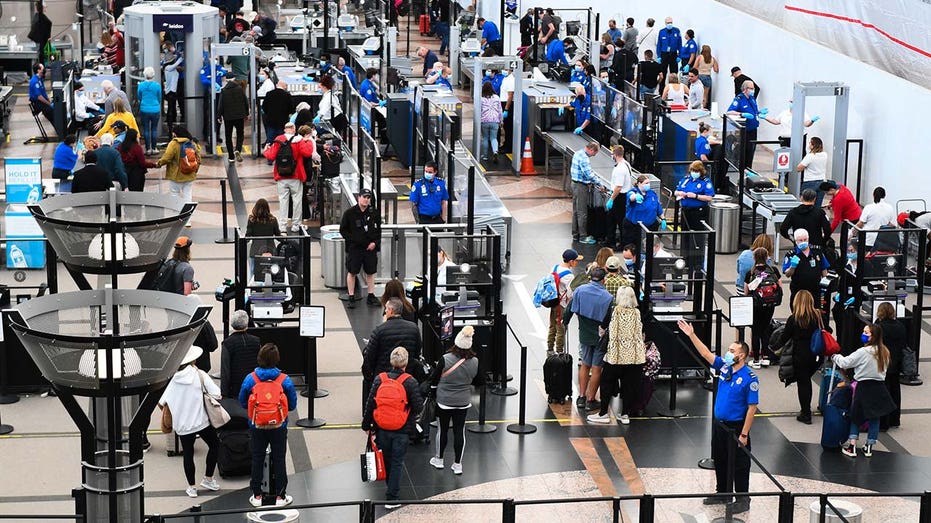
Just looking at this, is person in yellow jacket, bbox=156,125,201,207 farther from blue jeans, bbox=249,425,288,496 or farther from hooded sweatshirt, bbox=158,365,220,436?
blue jeans, bbox=249,425,288,496

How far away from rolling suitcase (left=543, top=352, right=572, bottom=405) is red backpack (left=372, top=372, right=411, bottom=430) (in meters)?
3.19

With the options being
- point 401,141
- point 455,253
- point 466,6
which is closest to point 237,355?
point 455,253

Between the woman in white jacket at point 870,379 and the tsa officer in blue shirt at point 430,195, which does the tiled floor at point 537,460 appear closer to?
the woman in white jacket at point 870,379

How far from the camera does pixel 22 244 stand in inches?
788

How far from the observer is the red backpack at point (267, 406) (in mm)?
12969

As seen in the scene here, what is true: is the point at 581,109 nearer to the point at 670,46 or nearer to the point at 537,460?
the point at 670,46

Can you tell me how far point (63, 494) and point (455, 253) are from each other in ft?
17.6

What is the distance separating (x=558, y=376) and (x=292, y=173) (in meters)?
7.61

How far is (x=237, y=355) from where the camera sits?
14.4m

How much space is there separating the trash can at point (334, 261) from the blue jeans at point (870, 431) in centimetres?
766

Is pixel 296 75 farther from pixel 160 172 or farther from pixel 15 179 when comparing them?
pixel 15 179

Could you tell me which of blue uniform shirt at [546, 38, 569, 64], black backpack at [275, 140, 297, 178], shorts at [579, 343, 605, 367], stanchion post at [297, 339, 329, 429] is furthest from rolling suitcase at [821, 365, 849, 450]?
blue uniform shirt at [546, 38, 569, 64]

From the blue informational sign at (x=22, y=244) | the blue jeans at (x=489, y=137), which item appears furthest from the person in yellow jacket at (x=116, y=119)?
the blue jeans at (x=489, y=137)

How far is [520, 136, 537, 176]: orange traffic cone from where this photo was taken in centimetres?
2739
